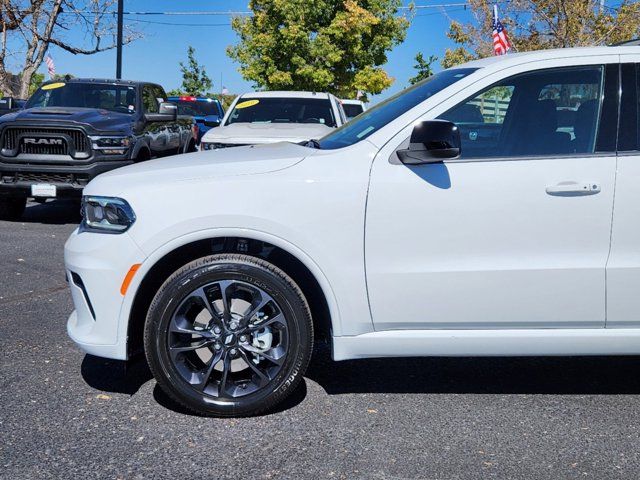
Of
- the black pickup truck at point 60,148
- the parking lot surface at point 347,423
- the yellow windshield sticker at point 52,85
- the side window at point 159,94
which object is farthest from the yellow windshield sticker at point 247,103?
the parking lot surface at point 347,423

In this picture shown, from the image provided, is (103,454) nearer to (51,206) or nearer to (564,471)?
(564,471)

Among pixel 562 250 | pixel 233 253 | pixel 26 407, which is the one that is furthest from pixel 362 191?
A: pixel 26 407

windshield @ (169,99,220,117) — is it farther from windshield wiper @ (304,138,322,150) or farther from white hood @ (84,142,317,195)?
white hood @ (84,142,317,195)

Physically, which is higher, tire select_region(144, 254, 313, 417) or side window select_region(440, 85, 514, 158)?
side window select_region(440, 85, 514, 158)

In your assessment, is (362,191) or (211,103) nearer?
(362,191)

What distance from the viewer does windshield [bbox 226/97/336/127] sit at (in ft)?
35.6

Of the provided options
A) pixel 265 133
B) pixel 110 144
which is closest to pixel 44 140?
pixel 110 144

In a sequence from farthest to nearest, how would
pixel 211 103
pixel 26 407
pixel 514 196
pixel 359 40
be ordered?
pixel 359 40, pixel 211 103, pixel 26 407, pixel 514 196

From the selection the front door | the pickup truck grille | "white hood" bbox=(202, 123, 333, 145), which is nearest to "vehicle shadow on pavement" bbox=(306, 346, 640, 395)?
the front door

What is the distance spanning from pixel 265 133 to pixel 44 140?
9.75 ft

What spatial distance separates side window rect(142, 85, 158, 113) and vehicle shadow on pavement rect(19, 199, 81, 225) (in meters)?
1.91

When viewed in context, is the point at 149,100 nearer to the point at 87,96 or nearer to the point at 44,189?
the point at 87,96

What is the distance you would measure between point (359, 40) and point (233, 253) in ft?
88.7

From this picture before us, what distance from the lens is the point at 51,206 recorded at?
12.9 m
